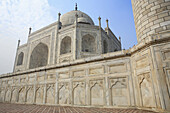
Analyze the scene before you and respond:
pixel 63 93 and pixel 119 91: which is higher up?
pixel 119 91

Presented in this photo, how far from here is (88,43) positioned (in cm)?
1553

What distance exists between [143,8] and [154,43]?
5.90 ft

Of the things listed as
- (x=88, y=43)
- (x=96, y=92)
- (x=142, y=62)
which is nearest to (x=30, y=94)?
(x=96, y=92)

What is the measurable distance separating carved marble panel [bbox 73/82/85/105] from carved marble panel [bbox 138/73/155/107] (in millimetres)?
2441

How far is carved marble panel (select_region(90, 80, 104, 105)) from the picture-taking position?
15.7 feet

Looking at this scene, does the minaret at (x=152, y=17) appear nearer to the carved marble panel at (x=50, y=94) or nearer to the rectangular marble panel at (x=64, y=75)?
the rectangular marble panel at (x=64, y=75)

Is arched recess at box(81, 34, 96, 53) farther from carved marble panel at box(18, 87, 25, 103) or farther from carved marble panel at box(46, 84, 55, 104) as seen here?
carved marble panel at box(46, 84, 55, 104)

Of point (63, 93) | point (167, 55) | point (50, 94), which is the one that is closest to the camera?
point (167, 55)

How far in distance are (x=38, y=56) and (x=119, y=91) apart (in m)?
17.5

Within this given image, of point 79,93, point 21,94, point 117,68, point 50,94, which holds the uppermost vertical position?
point 117,68

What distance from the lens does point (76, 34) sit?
14633 millimetres

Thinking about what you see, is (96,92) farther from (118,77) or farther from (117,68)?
(117,68)

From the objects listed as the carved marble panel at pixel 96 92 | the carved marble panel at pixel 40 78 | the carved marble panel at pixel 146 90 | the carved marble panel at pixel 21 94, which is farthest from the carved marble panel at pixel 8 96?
the carved marble panel at pixel 146 90

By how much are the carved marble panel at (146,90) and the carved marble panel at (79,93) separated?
96.1 inches
